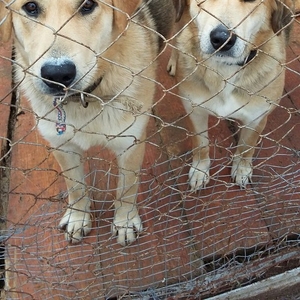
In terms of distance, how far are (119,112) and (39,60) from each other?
0.60 metres

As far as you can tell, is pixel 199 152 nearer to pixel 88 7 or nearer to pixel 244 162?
pixel 244 162

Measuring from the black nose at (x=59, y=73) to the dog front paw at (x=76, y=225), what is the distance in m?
1.01

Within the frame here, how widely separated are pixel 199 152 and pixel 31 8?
1355 millimetres

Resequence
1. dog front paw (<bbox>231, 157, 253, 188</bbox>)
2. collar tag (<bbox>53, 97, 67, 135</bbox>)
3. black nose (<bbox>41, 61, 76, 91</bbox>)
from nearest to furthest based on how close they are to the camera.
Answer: black nose (<bbox>41, 61, 76, 91</bbox>) → collar tag (<bbox>53, 97, 67, 135</bbox>) → dog front paw (<bbox>231, 157, 253, 188</bbox>)

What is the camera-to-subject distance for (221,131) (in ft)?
9.96

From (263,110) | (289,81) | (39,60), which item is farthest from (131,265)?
(289,81)

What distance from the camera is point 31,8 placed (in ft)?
5.78

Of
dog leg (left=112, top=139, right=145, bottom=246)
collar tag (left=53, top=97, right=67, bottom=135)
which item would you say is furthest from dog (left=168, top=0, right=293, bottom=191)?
collar tag (left=53, top=97, right=67, bottom=135)

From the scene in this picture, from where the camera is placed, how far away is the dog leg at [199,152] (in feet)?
8.52

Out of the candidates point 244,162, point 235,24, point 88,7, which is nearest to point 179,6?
point 235,24

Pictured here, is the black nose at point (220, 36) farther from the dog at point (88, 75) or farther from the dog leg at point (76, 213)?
the dog leg at point (76, 213)

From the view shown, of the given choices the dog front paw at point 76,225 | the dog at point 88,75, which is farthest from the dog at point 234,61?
the dog front paw at point 76,225

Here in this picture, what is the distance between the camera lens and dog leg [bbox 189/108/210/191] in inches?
102

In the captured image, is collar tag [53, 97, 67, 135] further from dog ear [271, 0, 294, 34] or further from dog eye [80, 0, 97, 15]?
dog ear [271, 0, 294, 34]
